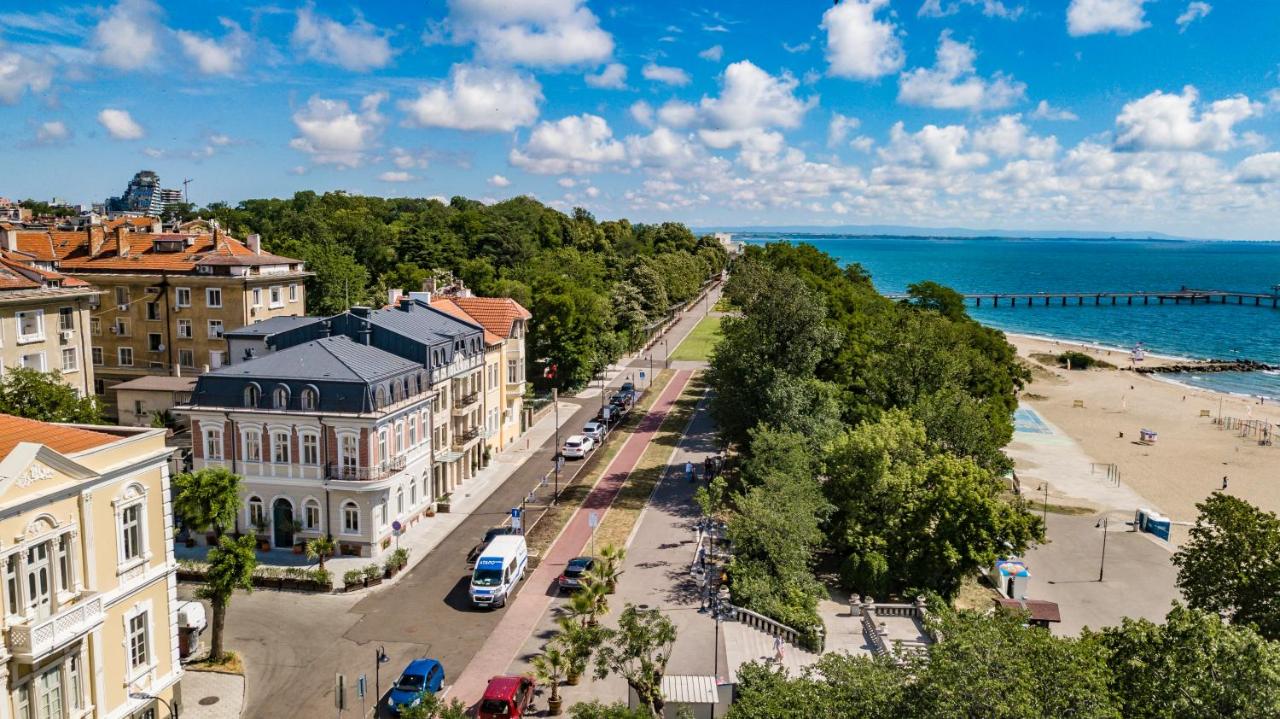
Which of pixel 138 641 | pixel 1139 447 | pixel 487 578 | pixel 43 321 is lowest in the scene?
pixel 1139 447

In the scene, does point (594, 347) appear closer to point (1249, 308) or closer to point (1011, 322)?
point (1011, 322)

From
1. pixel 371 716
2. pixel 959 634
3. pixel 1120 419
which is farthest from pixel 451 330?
pixel 1120 419

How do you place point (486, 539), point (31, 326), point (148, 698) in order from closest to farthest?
1. point (148, 698)
2. point (486, 539)
3. point (31, 326)

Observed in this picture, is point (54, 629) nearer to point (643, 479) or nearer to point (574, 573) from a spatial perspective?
point (574, 573)

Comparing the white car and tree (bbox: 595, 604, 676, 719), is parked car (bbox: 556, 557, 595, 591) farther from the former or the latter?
the white car

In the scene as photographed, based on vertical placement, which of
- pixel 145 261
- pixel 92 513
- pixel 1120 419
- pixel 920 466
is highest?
pixel 145 261

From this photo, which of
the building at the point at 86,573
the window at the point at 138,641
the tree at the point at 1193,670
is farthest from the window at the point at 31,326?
the tree at the point at 1193,670

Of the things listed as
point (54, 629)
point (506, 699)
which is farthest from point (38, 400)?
point (506, 699)
